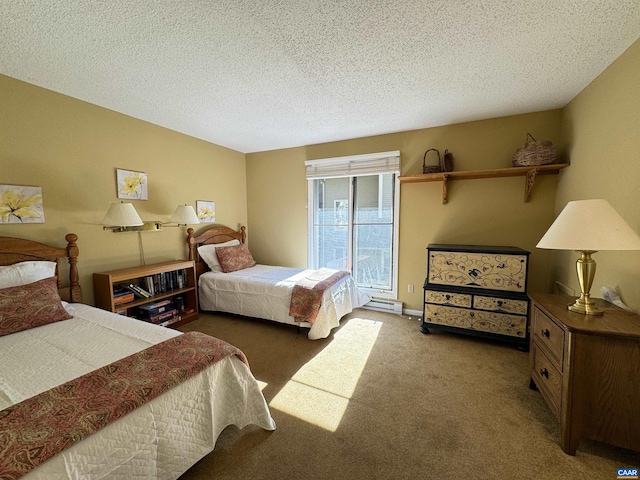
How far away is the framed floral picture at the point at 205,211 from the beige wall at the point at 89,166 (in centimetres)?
9

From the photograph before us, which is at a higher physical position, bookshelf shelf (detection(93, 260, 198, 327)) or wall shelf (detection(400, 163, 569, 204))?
wall shelf (detection(400, 163, 569, 204))

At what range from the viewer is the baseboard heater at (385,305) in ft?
11.5

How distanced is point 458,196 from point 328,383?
255cm

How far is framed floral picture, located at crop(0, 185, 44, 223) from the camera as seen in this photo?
203cm

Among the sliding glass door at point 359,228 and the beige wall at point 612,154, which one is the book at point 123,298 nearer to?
the sliding glass door at point 359,228

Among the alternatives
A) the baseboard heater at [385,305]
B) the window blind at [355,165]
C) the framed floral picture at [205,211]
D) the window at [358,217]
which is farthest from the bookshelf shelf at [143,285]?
the baseboard heater at [385,305]

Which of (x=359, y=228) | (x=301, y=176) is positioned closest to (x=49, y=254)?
(x=301, y=176)

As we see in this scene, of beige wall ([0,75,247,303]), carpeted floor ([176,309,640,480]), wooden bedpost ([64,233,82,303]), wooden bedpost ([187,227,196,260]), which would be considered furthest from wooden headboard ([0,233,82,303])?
carpeted floor ([176,309,640,480])

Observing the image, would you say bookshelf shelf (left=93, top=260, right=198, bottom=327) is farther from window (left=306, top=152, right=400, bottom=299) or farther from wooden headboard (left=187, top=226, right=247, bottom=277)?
window (left=306, top=152, right=400, bottom=299)

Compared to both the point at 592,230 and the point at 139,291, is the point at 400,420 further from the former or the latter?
the point at 139,291

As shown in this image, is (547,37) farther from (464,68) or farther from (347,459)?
(347,459)

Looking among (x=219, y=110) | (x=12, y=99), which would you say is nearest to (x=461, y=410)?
(x=219, y=110)

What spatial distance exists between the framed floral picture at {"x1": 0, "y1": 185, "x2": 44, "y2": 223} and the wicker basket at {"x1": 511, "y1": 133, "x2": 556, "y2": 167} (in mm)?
4497

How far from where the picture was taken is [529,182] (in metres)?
2.74
